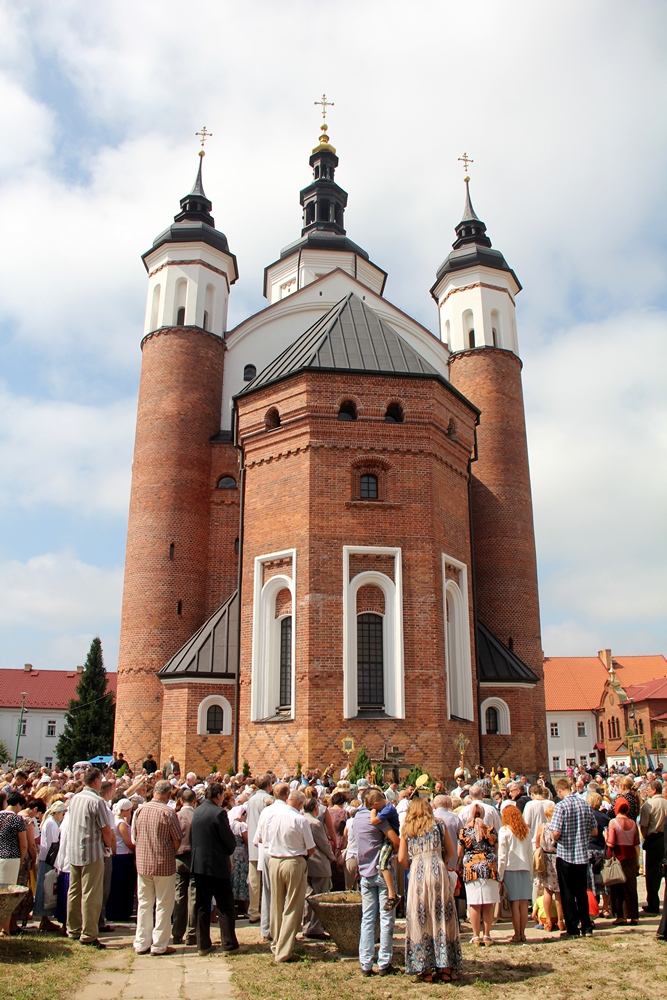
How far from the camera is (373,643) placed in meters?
20.1

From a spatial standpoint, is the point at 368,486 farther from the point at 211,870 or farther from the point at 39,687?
the point at 39,687

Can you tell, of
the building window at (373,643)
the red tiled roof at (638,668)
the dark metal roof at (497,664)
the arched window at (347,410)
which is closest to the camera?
the building window at (373,643)

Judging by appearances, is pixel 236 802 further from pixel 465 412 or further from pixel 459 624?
pixel 465 412

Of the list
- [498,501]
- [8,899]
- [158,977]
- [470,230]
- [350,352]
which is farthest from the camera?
[470,230]

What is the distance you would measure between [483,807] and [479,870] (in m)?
0.64

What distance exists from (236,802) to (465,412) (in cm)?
1466

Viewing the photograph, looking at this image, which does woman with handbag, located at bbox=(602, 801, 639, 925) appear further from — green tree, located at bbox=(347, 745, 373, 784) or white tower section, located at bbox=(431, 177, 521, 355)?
white tower section, located at bbox=(431, 177, 521, 355)

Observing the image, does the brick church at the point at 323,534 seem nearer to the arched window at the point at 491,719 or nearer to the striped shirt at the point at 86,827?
the arched window at the point at 491,719

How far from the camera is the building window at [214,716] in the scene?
2239cm

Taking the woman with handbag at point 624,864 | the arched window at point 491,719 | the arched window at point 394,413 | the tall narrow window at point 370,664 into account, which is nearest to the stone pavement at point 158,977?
the woman with handbag at point 624,864

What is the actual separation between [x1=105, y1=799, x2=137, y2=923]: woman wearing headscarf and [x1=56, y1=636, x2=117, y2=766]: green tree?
120 ft

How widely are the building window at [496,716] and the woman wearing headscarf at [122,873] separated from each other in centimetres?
1530

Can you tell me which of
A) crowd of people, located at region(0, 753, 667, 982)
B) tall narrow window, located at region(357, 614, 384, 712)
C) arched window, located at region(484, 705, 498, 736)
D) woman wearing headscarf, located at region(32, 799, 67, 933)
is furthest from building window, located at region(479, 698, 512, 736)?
woman wearing headscarf, located at region(32, 799, 67, 933)

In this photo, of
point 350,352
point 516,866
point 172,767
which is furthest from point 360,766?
point 350,352
